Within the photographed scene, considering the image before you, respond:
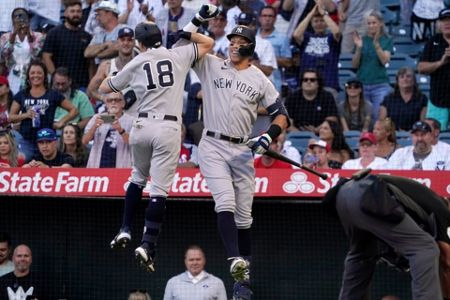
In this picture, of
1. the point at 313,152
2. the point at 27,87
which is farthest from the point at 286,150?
the point at 27,87

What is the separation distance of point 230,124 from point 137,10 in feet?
17.6

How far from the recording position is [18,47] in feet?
49.8

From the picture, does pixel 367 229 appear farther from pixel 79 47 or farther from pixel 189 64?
pixel 79 47

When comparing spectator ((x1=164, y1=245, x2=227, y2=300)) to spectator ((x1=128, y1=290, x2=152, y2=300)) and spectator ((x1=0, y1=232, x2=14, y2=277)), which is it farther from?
spectator ((x1=0, y1=232, x2=14, y2=277))

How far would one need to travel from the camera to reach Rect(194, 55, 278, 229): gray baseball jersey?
1034 cm

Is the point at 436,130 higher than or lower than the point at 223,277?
higher

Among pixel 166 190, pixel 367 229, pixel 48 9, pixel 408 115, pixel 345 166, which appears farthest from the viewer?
pixel 48 9

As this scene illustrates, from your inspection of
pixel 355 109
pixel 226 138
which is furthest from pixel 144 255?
pixel 355 109

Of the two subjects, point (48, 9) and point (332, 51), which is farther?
point (48, 9)

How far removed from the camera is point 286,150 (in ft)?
43.5

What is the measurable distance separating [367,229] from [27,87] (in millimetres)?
6809

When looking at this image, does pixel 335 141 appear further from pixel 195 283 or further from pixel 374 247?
pixel 374 247

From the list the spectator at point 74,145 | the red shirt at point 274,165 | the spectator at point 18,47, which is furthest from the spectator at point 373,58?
the spectator at point 18,47

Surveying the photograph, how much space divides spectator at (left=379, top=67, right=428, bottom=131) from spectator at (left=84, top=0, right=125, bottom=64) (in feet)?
10.6
